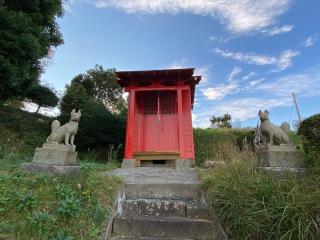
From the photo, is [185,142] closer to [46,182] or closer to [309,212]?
[46,182]

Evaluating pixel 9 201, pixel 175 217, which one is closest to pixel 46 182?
pixel 9 201

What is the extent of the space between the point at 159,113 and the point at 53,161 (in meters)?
4.85

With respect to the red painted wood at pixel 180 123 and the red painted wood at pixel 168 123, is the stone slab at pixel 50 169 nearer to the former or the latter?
the red painted wood at pixel 180 123

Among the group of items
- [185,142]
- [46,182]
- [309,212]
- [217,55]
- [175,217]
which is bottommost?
[175,217]

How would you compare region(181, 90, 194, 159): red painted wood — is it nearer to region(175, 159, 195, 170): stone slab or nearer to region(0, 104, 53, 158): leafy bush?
region(175, 159, 195, 170): stone slab

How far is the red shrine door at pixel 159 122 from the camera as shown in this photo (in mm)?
7918

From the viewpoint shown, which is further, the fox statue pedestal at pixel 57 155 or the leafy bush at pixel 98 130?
the leafy bush at pixel 98 130

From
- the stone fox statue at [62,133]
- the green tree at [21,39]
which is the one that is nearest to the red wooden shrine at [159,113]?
the green tree at [21,39]

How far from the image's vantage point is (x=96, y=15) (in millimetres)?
7688

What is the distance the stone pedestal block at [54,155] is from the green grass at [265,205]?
90.0 inches

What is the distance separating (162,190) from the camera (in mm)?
3719

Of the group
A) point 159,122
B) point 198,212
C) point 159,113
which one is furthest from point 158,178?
point 159,113

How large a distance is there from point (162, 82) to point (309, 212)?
625 centimetres

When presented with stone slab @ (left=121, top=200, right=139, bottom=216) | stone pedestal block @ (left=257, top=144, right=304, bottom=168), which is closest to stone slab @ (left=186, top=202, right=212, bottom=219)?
stone slab @ (left=121, top=200, right=139, bottom=216)
